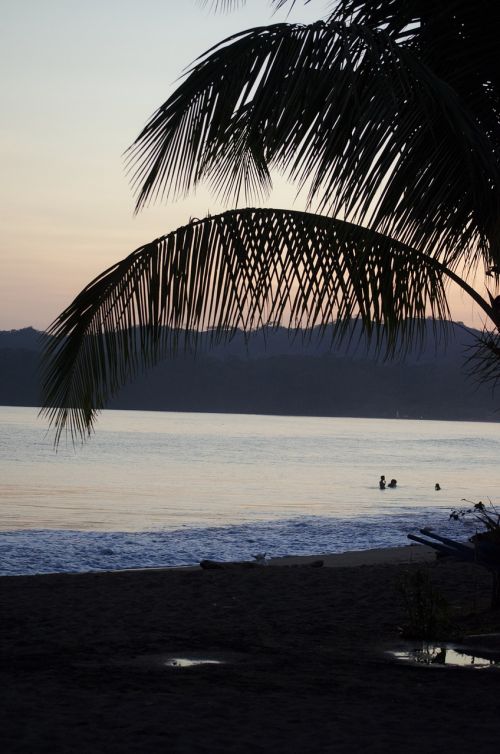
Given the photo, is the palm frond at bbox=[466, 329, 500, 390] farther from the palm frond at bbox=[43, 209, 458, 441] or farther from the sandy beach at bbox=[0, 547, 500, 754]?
the sandy beach at bbox=[0, 547, 500, 754]

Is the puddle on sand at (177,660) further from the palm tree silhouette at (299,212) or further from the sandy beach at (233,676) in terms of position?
the palm tree silhouette at (299,212)

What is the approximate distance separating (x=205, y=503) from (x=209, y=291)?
1155 inches

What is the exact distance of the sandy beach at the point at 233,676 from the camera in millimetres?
4555

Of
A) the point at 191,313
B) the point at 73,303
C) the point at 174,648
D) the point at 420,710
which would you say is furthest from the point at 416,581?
the point at 73,303

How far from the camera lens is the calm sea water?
2092 centimetres

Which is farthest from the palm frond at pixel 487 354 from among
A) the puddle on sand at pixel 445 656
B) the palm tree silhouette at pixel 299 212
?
the puddle on sand at pixel 445 656

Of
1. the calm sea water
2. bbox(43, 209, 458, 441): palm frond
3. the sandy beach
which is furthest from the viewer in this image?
the calm sea water

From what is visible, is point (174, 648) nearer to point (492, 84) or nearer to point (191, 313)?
point (191, 313)

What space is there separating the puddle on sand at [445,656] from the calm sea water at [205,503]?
1084cm

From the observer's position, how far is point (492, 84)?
684 cm

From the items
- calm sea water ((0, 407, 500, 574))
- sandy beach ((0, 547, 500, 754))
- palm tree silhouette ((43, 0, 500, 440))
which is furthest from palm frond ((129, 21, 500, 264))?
calm sea water ((0, 407, 500, 574))

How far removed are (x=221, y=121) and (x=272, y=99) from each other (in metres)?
0.31

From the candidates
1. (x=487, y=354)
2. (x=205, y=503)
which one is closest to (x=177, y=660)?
(x=487, y=354)

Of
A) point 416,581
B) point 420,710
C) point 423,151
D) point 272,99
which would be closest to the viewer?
point 420,710
